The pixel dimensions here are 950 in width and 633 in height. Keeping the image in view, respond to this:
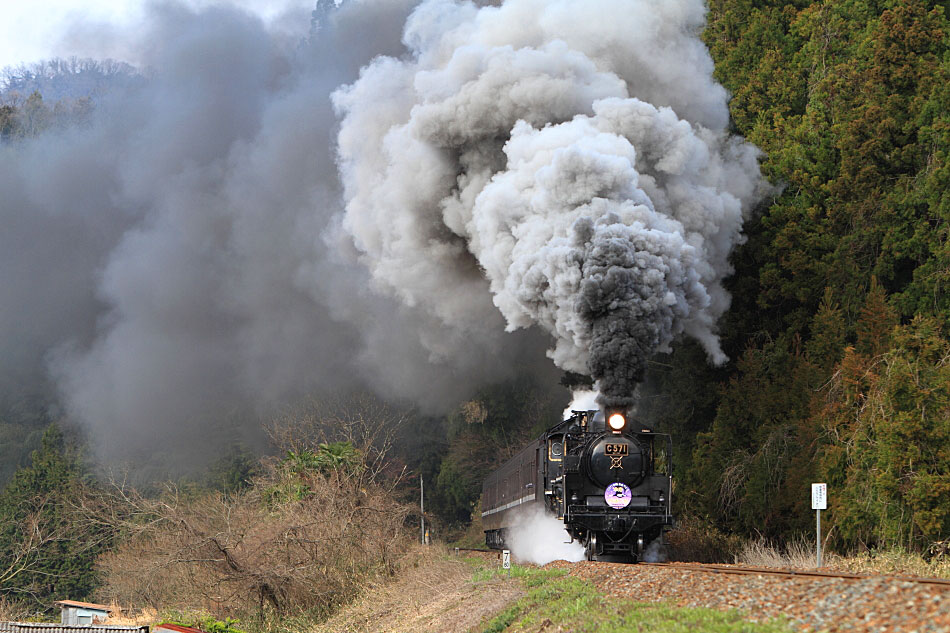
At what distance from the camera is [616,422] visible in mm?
16062

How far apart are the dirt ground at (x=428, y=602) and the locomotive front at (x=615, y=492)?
212 cm

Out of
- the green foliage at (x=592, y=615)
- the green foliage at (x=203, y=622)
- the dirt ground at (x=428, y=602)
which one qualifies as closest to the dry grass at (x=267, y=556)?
the green foliage at (x=203, y=622)

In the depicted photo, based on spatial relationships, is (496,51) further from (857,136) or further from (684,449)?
(684,449)

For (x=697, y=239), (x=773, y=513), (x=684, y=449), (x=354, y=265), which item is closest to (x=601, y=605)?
(x=773, y=513)

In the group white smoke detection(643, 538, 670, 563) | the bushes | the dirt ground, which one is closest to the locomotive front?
white smoke detection(643, 538, 670, 563)

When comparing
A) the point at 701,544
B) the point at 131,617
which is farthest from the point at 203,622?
the point at 701,544

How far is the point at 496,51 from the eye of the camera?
27.1m

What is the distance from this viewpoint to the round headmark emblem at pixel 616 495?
51.3 ft

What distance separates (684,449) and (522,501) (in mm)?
9998

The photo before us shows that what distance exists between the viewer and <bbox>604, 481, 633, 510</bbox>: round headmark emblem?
1564 cm

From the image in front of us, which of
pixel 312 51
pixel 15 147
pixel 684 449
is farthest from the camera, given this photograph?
pixel 15 147

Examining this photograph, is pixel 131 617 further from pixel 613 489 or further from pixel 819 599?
pixel 819 599

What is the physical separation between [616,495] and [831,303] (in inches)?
486

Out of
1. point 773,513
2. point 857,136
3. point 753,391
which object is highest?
point 857,136
